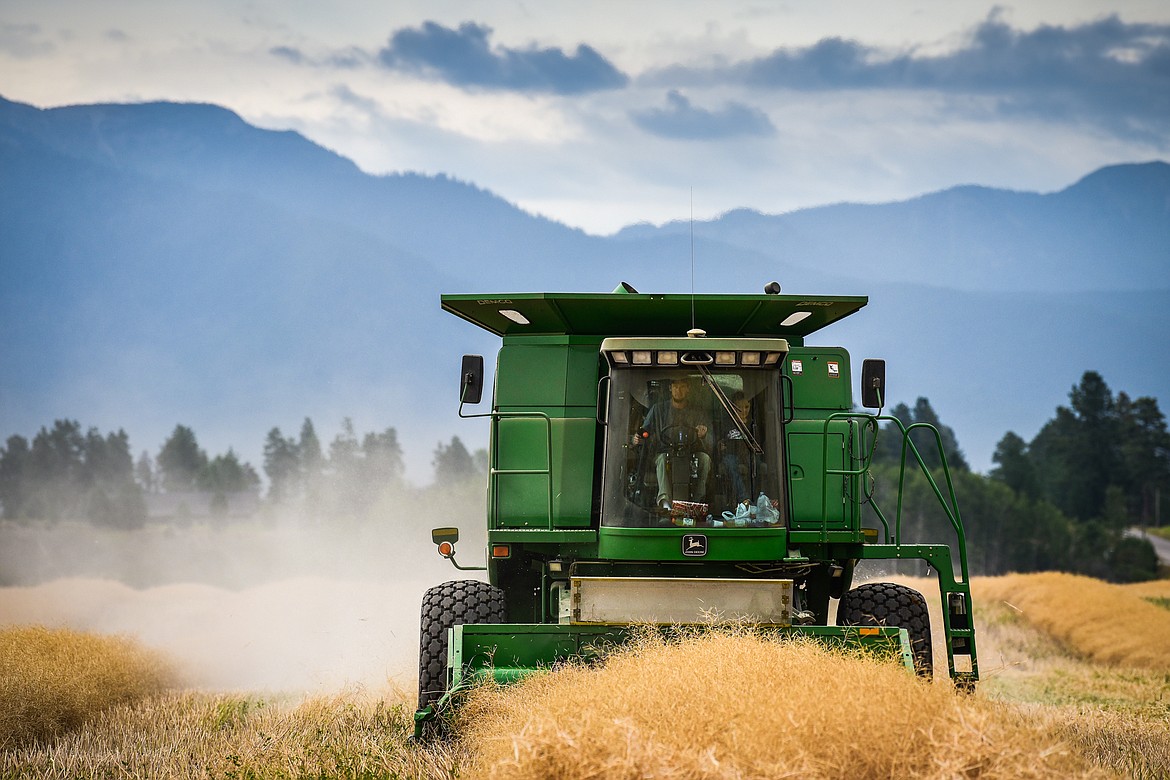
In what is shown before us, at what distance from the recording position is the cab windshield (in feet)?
30.8

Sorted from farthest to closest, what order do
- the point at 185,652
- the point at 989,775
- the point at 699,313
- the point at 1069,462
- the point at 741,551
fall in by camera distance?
the point at 1069,462
the point at 185,652
the point at 699,313
the point at 741,551
the point at 989,775

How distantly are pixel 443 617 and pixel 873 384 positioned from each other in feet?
12.6

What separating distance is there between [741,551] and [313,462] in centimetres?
12180

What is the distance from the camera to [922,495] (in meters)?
74.0

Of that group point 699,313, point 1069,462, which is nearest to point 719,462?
point 699,313

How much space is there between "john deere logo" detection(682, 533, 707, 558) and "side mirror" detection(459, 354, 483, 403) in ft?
6.76

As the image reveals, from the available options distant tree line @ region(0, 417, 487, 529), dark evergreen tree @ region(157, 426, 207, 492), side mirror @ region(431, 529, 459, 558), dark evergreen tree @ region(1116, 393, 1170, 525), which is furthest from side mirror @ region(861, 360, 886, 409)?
dark evergreen tree @ region(157, 426, 207, 492)

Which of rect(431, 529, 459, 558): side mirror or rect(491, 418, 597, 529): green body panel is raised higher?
rect(491, 418, 597, 529): green body panel

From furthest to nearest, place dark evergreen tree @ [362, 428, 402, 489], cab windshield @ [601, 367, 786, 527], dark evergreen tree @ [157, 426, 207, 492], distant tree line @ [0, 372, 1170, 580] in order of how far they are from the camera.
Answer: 1. dark evergreen tree @ [157, 426, 207, 492]
2. dark evergreen tree @ [362, 428, 402, 489]
3. distant tree line @ [0, 372, 1170, 580]
4. cab windshield @ [601, 367, 786, 527]

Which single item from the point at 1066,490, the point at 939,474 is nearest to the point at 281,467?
the point at 939,474

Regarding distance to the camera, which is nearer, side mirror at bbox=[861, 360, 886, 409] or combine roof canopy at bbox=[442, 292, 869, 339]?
side mirror at bbox=[861, 360, 886, 409]

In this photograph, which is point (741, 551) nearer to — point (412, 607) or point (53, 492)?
point (412, 607)

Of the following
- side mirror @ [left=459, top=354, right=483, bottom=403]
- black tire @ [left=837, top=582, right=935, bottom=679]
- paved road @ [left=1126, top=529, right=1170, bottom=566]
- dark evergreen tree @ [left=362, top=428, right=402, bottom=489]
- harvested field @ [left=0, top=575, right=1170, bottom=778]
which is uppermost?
dark evergreen tree @ [left=362, top=428, right=402, bottom=489]

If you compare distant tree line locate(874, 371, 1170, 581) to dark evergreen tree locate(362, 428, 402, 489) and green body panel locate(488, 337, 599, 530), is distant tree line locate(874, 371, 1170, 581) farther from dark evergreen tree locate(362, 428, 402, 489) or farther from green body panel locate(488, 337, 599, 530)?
green body panel locate(488, 337, 599, 530)
